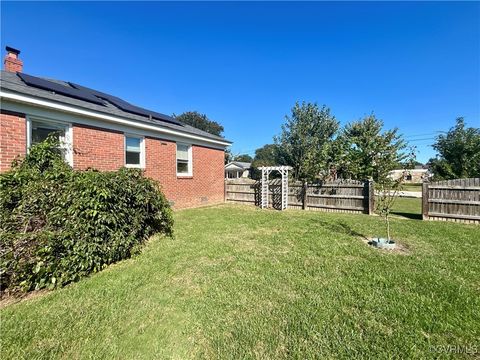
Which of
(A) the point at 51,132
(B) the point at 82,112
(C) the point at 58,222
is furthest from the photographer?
(B) the point at 82,112

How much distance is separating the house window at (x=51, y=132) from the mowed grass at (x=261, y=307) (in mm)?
4273

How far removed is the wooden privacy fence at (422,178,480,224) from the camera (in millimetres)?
7277

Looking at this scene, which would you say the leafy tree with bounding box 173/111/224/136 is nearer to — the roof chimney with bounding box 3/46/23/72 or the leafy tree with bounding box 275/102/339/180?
the leafy tree with bounding box 275/102/339/180

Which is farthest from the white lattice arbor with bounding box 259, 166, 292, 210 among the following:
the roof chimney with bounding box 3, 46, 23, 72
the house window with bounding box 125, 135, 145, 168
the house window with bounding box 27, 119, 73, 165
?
the roof chimney with bounding box 3, 46, 23, 72

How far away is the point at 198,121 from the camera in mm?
50625

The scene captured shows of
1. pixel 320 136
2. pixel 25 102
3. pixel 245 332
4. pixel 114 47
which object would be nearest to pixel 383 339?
pixel 245 332

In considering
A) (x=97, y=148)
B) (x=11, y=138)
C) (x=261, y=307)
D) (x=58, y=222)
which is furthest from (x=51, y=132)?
(x=261, y=307)

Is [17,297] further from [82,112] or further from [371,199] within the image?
[371,199]

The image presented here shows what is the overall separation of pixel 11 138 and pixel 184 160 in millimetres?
6275

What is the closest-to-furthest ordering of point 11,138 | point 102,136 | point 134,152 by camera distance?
point 11,138
point 102,136
point 134,152

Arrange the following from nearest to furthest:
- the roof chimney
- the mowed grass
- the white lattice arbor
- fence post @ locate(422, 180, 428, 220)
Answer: the mowed grass, fence post @ locate(422, 180, 428, 220), the roof chimney, the white lattice arbor

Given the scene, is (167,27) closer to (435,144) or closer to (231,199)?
(231,199)

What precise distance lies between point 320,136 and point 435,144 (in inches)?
444

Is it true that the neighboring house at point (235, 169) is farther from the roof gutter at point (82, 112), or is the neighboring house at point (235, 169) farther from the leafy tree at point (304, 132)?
the roof gutter at point (82, 112)
